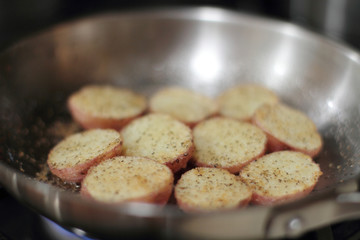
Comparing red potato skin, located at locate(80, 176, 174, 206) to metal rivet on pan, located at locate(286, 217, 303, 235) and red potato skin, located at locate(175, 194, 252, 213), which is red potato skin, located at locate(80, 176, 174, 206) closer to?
red potato skin, located at locate(175, 194, 252, 213)

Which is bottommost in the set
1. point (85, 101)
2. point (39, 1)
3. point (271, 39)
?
point (85, 101)

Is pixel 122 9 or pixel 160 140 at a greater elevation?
pixel 122 9

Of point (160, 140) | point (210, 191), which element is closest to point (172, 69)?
point (160, 140)

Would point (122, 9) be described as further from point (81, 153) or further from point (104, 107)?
point (81, 153)

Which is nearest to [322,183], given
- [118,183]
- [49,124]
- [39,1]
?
[118,183]

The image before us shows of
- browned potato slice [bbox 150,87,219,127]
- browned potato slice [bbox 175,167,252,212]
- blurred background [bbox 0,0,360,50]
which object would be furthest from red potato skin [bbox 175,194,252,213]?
blurred background [bbox 0,0,360,50]

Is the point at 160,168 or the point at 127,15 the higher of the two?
the point at 127,15

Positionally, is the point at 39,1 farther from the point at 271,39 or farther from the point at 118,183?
the point at 118,183
